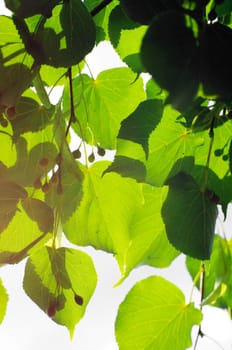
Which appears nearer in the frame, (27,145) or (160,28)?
(160,28)

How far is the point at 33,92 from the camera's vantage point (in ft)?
3.86

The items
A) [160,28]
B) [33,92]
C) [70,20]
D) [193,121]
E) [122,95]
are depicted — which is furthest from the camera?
[122,95]

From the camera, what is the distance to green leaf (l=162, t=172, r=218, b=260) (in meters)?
0.99

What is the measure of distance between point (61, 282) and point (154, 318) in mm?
283

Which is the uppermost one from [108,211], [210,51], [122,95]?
[210,51]

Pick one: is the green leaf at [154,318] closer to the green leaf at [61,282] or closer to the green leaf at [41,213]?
the green leaf at [61,282]

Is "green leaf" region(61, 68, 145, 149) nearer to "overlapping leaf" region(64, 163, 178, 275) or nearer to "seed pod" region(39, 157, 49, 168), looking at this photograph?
"overlapping leaf" region(64, 163, 178, 275)

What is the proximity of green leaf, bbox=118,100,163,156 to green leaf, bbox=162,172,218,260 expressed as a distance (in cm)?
10

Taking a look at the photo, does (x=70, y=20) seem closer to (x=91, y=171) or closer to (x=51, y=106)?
(x=51, y=106)

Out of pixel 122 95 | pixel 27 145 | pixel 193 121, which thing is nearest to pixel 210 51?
pixel 193 121

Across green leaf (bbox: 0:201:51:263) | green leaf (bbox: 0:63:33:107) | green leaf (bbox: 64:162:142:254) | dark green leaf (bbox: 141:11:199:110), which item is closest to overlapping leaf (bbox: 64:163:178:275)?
green leaf (bbox: 64:162:142:254)

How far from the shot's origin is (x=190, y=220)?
1002 millimetres

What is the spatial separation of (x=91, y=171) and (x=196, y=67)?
2.52ft

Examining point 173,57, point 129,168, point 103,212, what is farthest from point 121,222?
point 173,57
